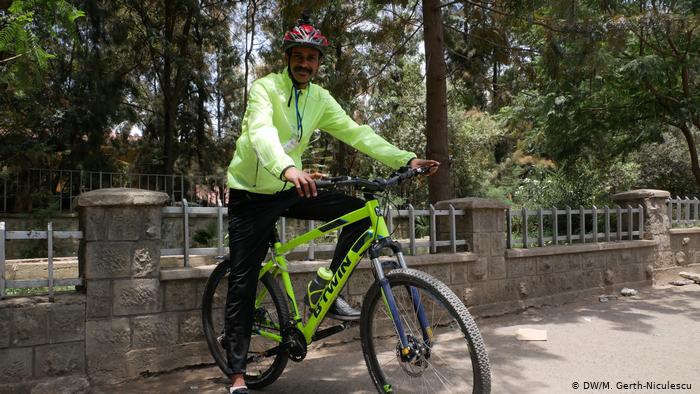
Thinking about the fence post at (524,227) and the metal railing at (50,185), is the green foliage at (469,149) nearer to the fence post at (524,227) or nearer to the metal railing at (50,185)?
the metal railing at (50,185)

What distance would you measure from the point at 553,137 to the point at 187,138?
12736mm

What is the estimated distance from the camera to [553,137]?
11.4 m

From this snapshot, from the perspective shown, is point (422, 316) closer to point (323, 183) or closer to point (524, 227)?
point (323, 183)

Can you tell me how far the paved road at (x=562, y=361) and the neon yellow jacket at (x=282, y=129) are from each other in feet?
4.74

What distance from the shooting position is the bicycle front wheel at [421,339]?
245 cm

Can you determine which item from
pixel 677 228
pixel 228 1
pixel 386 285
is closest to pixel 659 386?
pixel 386 285

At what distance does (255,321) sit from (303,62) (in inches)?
66.9

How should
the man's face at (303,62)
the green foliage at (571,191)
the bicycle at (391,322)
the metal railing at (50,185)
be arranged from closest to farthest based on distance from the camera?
the bicycle at (391,322), the man's face at (303,62), the green foliage at (571,191), the metal railing at (50,185)

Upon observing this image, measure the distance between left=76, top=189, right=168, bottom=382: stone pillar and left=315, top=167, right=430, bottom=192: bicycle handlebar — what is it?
1.77m

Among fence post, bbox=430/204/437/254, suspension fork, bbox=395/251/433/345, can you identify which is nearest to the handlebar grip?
suspension fork, bbox=395/251/433/345

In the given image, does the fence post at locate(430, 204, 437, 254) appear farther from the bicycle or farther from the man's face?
the man's face

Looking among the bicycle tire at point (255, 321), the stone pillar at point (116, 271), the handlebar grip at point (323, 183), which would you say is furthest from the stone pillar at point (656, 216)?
the stone pillar at point (116, 271)

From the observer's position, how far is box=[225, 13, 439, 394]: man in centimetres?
306

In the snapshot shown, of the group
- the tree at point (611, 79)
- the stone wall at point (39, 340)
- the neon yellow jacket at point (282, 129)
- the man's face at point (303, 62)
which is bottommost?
the stone wall at point (39, 340)
